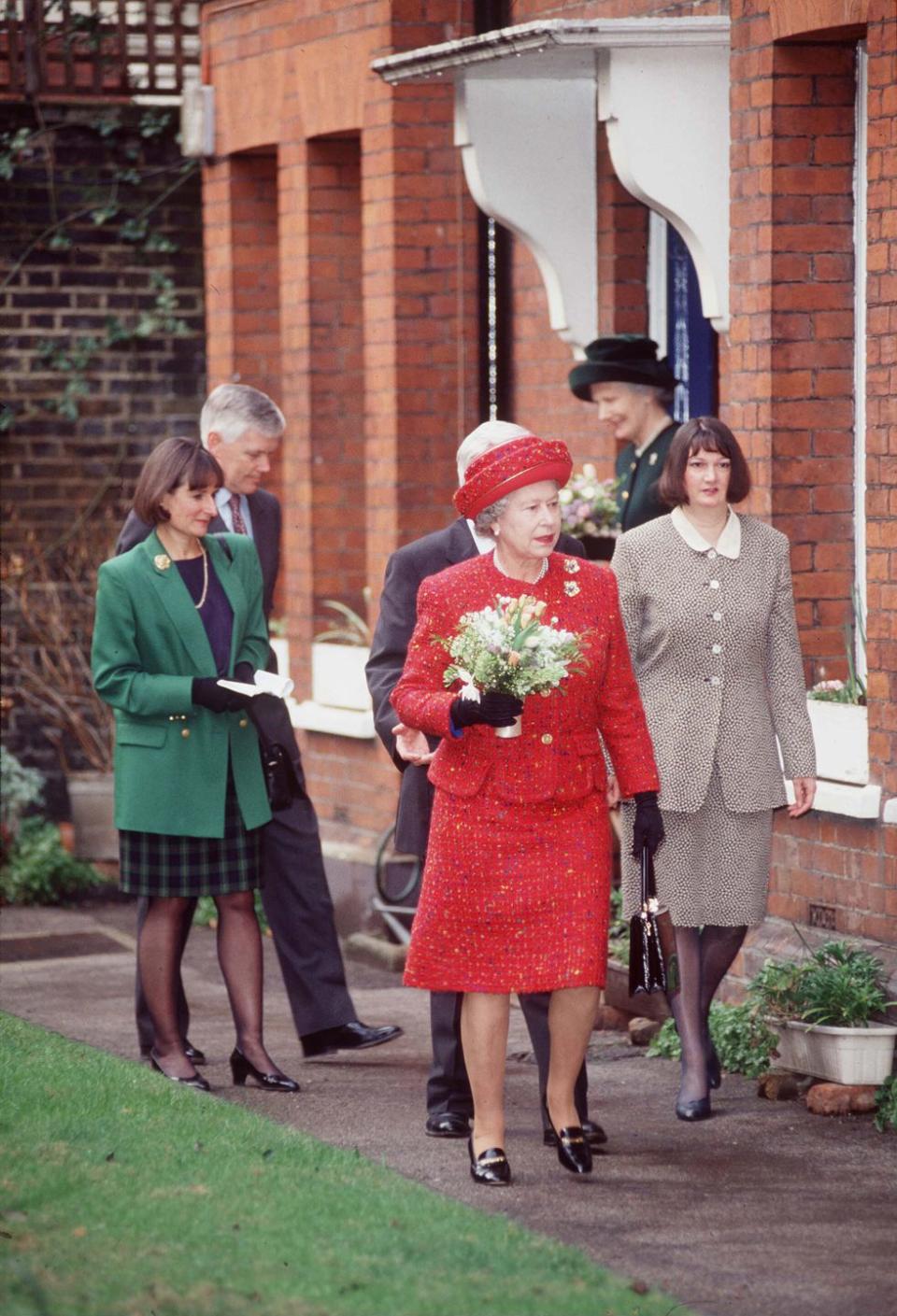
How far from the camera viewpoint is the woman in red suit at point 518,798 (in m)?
6.29

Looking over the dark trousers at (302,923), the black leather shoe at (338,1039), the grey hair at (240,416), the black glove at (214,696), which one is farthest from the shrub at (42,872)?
the black glove at (214,696)

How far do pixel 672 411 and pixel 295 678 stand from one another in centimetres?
272

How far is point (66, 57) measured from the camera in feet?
43.0

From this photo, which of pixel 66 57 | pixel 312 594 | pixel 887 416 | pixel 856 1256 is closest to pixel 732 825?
pixel 887 416

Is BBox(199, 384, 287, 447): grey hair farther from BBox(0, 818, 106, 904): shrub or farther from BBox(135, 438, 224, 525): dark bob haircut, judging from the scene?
BBox(0, 818, 106, 904): shrub

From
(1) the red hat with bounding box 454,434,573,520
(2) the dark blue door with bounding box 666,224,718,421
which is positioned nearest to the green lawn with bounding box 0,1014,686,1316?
(1) the red hat with bounding box 454,434,573,520

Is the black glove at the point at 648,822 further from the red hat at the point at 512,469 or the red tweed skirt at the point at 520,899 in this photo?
the red hat at the point at 512,469

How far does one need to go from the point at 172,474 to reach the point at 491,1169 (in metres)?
2.37

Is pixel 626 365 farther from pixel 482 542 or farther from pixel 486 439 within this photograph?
pixel 486 439

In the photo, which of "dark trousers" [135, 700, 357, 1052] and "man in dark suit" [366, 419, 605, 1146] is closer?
"man in dark suit" [366, 419, 605, 1146]

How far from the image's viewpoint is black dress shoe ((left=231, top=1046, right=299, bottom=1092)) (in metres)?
7.68

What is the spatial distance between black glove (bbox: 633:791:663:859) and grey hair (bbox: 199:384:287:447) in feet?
7.03

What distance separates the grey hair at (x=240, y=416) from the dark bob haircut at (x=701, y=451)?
1.36 m

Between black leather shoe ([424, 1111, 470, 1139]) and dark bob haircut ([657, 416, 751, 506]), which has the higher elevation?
dark bob haircut ([657, 416, 751, 506])
